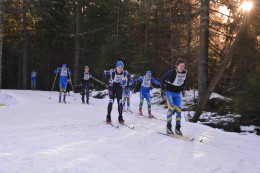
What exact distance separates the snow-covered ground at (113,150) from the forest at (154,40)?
3367 millimetres

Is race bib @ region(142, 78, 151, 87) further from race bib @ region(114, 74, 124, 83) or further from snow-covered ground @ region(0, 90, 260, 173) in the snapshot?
snow-covered ground @ region(0, 90, 260, 173)

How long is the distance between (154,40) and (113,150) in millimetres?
24353

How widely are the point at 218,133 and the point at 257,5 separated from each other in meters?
4.90

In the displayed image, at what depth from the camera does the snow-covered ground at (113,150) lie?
534cm

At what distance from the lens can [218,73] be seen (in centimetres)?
1223

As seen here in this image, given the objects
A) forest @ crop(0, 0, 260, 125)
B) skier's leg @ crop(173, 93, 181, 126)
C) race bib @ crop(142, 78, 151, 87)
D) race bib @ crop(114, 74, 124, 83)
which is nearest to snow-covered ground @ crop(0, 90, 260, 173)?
skier's leg @ crop(173, 93, 181, 126)

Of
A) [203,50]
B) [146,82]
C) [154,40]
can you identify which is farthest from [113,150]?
[154,40]

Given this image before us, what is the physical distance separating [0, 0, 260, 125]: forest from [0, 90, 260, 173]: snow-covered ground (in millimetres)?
3367

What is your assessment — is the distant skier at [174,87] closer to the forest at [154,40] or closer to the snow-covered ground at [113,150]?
the snow-covered ground at [113,150]

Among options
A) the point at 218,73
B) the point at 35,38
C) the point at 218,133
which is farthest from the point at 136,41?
the point at 218,133

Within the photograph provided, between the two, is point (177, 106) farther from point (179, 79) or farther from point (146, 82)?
point (146, 82)

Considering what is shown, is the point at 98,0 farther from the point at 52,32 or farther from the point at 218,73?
the point at 218,73

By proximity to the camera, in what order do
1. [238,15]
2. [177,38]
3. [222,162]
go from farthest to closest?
1. [177,38]
2. [238,15]
3. [222,162]

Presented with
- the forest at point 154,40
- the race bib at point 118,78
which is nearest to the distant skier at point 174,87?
the race bib at point 118,78
